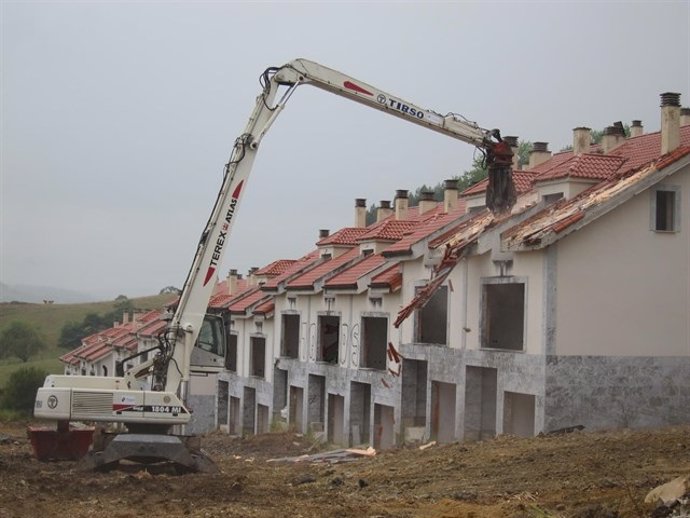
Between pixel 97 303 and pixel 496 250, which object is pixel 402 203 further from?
pixel 97 303

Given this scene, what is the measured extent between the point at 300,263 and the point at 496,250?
21.2 metres

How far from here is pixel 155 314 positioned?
77.2 metres

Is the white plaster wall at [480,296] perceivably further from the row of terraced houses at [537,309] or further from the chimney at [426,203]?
the chimney at [426,203]

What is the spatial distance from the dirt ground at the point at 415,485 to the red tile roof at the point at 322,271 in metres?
15.8

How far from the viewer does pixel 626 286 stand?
27562mm

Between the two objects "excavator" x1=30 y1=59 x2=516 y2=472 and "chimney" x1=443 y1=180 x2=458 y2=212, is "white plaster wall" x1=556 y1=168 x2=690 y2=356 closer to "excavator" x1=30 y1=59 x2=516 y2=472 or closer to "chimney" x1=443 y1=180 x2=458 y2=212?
"excavator" x1=30 y1=59 x2=516 y2=472

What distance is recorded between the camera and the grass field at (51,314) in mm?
130375

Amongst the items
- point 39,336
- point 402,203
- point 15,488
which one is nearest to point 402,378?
point 402,203

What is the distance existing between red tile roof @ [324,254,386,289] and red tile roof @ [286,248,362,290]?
0.86 meters

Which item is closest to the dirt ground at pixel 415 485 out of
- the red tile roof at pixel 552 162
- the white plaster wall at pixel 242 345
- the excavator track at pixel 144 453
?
the excavator track at pixel 144 453

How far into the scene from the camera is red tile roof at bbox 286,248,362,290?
41.4m

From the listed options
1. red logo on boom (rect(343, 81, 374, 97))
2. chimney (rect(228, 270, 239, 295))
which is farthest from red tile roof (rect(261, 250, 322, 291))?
red logo on boom (rect(343, 81, 374, 97))

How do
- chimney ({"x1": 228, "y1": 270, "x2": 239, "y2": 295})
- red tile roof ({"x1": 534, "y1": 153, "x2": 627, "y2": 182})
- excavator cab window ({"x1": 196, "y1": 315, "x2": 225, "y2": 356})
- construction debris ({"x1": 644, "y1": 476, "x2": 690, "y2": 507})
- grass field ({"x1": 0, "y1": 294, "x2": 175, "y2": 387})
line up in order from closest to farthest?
construction debris ({"x1": 644, "y1": 476, "x2": 690, "y2": 507})
excavator cab window ({"x1": 196, "y1": 315, "x2": 225, "y2": 356})
red tile roof ({"x1": 534, "y1": 153, "x2": 627, "y2": 182})
chimney ({"x1": 228, "y1": 270, "x2": 239, "y2": 295})
grass field ({"x1": 0, "y1": 294, "x2": 175, "y2": 387})

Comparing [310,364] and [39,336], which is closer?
[310,364]
